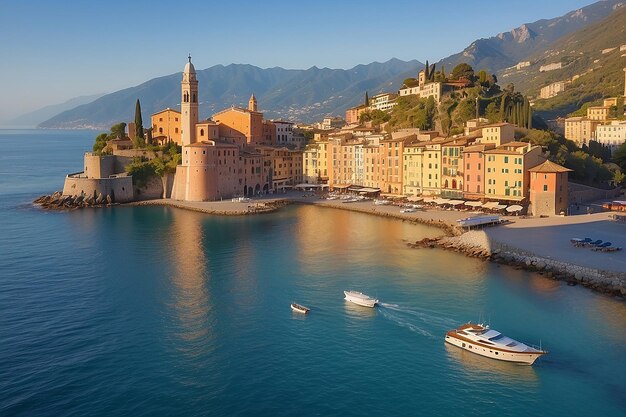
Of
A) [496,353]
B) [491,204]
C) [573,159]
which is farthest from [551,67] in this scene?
[496,353]

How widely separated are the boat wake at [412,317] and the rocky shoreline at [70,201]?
138 ft

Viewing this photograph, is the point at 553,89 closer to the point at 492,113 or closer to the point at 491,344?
the point at 492,113

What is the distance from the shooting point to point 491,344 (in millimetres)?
21047

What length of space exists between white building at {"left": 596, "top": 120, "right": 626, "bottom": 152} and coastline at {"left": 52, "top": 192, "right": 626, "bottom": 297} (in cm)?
3846

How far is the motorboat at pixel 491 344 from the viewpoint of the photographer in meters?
20.4

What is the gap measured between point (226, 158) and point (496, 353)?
148 ft

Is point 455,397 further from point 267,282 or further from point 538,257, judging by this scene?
point 538,257

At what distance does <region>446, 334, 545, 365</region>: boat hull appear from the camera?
20297mm

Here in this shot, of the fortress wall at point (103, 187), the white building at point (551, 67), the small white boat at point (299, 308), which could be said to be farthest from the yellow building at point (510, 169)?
the white building at point (551, 67)

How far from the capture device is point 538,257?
32781mm

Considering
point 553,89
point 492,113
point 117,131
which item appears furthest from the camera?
point 553,89

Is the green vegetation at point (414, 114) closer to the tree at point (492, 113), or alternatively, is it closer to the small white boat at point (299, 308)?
the tree at point (492, 113)

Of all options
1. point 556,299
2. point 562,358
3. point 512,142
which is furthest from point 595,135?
point 562,358

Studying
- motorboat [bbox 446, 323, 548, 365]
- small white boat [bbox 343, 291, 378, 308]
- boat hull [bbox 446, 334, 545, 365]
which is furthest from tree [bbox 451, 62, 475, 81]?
boat hull [bbox 446, 334, 545, 365]
